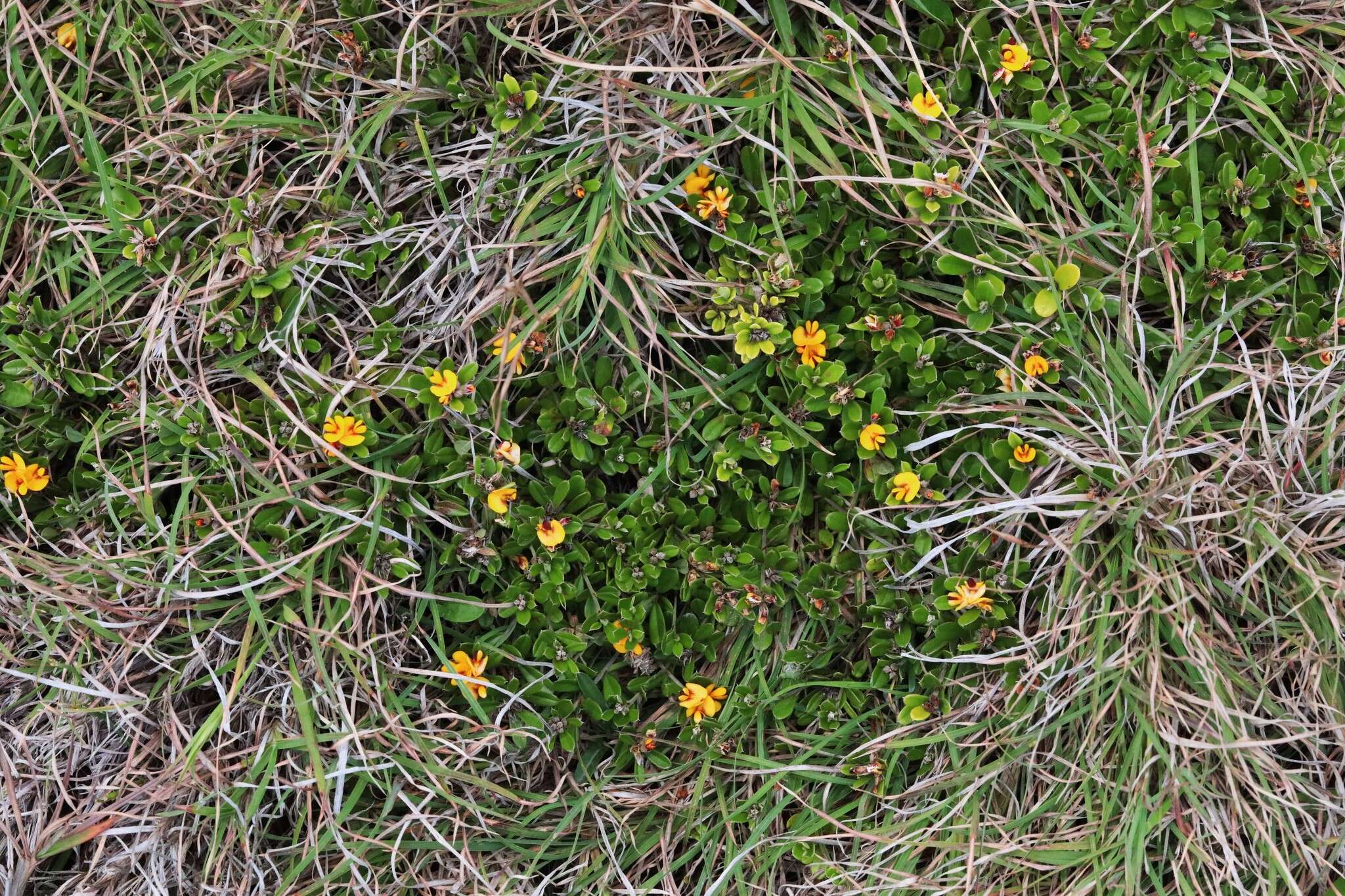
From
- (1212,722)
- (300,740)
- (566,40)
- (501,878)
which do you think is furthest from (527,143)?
(1212,722)

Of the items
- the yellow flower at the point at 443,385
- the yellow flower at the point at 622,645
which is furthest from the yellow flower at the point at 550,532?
the yellow flower at the point at 443,385

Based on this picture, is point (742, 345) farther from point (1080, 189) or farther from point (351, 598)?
point (351, 598)

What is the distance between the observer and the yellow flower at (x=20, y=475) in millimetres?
2412

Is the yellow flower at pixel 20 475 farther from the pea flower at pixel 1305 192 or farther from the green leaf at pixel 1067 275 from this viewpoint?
the pea flower at pixel 1305 192

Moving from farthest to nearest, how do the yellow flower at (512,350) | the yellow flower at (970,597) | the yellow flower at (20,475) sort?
the yellow flower at (20,475)
the yellow flower at (512,350)
the yellow flower at (970,597)

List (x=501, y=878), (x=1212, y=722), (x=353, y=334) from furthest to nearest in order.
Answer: (x=353, y=334) < (x=501, y=878) < (x=1212, y=722)

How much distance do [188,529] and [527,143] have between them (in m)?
1.36

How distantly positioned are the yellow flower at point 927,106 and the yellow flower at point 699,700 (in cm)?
155

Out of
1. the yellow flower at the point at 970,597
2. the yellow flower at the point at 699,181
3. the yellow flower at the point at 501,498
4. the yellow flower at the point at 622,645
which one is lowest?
the yellow flower at the point at 622,645

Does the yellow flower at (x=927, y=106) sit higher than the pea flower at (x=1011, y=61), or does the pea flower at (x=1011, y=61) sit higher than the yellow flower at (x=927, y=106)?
the pea flower at (x=1011, y=61)

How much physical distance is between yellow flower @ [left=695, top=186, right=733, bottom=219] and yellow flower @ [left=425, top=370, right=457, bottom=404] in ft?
2.50

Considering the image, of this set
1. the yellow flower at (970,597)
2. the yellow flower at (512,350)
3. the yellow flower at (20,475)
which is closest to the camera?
the yellow flower at (970,597)

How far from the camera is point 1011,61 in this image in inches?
91.1

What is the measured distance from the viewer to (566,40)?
253 cm
